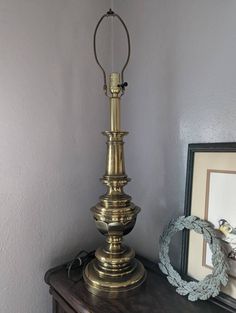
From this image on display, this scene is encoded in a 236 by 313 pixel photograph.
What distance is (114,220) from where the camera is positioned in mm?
744

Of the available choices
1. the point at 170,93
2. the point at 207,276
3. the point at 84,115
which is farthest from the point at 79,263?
the point at 170,93

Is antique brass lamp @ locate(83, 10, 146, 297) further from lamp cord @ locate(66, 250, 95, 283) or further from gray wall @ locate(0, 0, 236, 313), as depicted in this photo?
gray wall @ locate(0, 0, 236, 313)

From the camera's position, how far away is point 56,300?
0.82 metres

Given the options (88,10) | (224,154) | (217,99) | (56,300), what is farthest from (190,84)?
(56,300)

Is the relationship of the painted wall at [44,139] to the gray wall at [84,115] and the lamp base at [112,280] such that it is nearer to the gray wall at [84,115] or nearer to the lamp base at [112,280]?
the gray wall at [84,115]

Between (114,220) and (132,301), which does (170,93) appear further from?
(132,301)

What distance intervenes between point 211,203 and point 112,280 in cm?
37

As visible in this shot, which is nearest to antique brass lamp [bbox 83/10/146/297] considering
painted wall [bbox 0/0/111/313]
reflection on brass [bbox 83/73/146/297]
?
reflection on brass [bbox 83/73/146/297]

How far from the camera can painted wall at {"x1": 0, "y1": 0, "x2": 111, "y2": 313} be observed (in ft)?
2.67

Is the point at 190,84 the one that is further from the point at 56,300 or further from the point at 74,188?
the point at 56,300

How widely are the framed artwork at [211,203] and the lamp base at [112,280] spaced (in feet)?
0.48

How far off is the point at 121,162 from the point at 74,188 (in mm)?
295

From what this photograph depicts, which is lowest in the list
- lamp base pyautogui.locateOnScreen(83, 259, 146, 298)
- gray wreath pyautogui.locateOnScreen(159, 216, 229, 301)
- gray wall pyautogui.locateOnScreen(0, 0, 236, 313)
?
lamp base pyautogui.locateOnScreen(83, 259, 146, 298)

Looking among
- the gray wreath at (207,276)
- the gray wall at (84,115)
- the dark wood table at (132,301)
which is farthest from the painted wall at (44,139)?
the gray wreath at (207,276)
